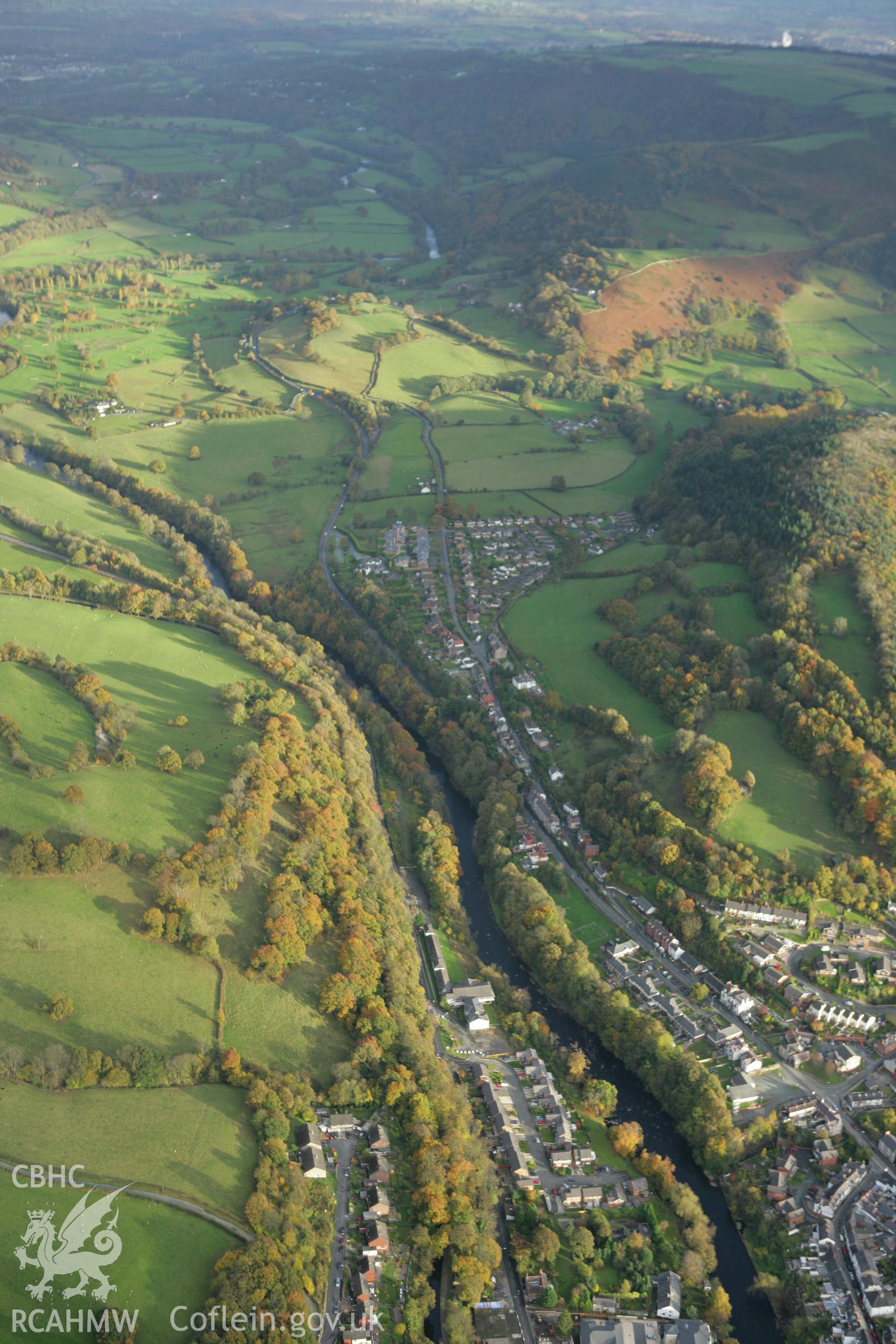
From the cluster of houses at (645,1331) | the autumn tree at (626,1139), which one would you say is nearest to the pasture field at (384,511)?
the autumn tree at (626,1139)

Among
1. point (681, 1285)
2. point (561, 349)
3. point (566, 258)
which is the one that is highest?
point (566, 258)

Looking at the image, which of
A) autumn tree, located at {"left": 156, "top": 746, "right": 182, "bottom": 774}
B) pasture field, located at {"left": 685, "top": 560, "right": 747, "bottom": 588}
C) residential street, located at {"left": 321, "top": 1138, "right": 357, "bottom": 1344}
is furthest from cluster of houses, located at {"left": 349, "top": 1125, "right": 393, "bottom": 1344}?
pasture field, located at {"left": 685, "top": 560, "right": 747, "bottom": 588}

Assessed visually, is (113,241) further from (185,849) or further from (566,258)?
(185,849)

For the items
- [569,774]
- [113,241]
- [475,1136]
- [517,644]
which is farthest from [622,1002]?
[113,241]

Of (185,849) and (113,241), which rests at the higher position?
(113,241)

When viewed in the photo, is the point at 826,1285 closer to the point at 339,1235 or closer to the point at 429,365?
the point at 339,1235

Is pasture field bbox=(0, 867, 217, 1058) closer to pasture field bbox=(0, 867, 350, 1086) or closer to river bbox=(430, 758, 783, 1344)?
pasture field bbox=(0, 867, 350, 1086)
